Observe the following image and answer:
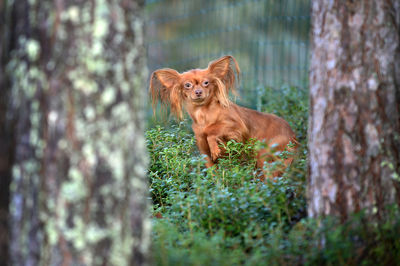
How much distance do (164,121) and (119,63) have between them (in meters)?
4.66

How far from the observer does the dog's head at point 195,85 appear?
640 cm

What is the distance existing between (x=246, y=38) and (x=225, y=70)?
9.15ft

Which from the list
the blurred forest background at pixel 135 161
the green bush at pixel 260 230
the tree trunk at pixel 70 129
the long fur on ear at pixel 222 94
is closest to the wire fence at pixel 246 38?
the long fur on ear at pixel 222 94

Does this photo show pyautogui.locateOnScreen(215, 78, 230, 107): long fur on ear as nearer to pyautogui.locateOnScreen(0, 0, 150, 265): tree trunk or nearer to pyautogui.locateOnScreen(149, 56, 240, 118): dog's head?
pyautogui.locateOnScreen(149, 56, 240, 118): dog's head

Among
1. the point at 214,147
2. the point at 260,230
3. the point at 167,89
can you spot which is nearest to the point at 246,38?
the point at 167,89

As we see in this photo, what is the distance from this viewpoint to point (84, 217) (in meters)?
2.17

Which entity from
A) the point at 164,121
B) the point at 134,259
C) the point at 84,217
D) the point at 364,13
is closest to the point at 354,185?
the point at 364,13

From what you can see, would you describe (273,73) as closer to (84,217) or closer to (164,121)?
(164,121)

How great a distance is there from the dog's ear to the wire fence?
1982 millimetres

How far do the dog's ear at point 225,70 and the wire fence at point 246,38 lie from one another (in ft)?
6.50

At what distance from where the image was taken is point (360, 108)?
2.88 meters

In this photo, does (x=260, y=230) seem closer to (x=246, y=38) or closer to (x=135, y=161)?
(x=135, y=161)

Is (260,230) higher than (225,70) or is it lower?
lower

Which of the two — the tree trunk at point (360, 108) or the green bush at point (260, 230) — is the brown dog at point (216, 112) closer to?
the green bush at point (260, 230)
